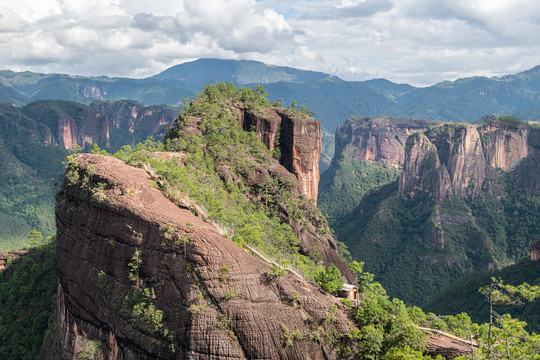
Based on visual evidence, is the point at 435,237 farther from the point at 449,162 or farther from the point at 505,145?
the point at 505,145

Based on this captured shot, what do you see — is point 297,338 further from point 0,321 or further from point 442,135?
point 442,135

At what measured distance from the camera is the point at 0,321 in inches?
2077

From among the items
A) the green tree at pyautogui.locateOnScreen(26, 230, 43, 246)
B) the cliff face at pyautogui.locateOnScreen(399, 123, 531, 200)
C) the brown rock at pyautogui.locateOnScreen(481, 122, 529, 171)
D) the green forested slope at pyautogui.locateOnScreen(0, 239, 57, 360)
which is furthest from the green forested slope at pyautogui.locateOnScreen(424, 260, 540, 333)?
the green tree at pyautogui.locateOnScreen(26, 230, 43, 246)

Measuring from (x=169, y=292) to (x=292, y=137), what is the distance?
44343 mm

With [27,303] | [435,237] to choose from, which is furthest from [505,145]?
[27,303]

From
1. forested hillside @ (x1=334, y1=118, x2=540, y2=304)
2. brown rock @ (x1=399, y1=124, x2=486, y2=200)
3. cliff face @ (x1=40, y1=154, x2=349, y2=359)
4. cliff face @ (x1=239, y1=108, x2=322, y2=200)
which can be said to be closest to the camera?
cliff face @ (x1=40, y1=154, x2=349, y2=359)

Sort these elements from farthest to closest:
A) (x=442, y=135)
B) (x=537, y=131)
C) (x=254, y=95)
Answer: (x=442, y=135)
(x=537, y=131)
(x=254, y=95)

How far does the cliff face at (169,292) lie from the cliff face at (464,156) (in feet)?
450

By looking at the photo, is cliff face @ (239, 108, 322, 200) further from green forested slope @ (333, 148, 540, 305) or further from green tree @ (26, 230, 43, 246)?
green forested slope @ (333, 148, 540, 305)

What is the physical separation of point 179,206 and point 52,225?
470 ft

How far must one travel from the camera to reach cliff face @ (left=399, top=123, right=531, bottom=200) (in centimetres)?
15300

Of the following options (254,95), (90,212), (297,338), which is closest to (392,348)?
(297,338)

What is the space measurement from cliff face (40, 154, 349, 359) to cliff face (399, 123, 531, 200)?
13715 cm

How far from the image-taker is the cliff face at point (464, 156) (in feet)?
502
